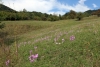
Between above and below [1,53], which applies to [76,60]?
below

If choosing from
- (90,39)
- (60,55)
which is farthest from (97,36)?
(60,55)

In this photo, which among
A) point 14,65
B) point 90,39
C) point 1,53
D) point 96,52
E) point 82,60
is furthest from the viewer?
point 90,39

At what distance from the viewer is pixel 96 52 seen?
711cm

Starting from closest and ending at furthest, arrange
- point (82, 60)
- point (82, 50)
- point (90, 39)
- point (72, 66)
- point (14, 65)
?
point (14, 65) → point (72, 66) → point (82, 60) → point (82, 50) → point (90, 39)

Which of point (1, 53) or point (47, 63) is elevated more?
point (1, 53)

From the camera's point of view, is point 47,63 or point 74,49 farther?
point 74,49

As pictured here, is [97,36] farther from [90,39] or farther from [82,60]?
[82,60]

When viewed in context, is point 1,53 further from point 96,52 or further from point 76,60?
point 96,52

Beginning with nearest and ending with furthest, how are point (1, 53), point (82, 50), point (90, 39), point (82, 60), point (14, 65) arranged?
point (1, 53), point (14, 65), point (82, 60), point (82, 50), point (90, 39)

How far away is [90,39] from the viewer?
8.82m

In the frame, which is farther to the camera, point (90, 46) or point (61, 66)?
point (90, 46)

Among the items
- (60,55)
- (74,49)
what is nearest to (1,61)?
(60,55)

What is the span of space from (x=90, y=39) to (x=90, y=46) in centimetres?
125

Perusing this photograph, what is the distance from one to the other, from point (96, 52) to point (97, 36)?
2.06 metres
